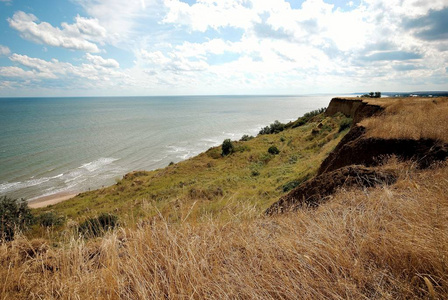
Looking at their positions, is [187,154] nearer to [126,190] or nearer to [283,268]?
[126,190]

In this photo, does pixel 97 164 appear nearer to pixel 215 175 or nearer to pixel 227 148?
pixel 227 148

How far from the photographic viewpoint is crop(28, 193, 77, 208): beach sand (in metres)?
28.5

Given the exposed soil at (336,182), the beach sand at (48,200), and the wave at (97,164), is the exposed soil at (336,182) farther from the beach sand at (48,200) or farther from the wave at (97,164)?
the wave at (97,164)

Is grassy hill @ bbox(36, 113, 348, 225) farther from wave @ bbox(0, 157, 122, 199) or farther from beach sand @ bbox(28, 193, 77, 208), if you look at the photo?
wave @ bbox(0, 157, 122, 199)

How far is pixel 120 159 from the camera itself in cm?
4794

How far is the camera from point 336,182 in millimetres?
6703

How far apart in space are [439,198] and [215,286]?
10.1ft

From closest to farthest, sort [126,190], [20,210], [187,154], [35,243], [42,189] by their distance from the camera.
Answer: [35,243] < [20,210] < [126,190] < [42,189] < [187,154]

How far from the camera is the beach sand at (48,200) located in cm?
2845

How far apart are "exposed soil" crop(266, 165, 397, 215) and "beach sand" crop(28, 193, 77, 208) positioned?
32761 millimetres

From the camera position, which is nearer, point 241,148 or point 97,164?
point 241,148

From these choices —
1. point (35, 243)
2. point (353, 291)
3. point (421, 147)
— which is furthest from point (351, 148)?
point (35, 243)

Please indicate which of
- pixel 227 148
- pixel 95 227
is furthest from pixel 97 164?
pixel 95 227

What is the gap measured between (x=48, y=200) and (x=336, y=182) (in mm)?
36281
